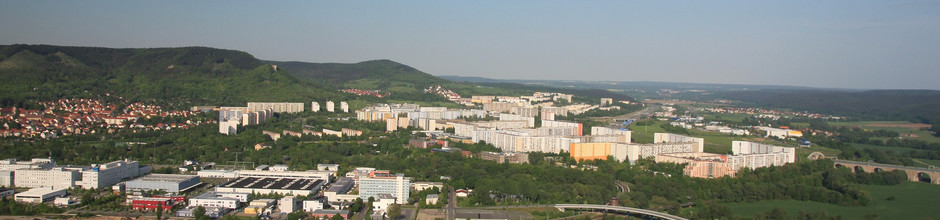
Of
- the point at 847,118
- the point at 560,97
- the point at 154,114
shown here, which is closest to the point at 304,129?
the point at 154,114

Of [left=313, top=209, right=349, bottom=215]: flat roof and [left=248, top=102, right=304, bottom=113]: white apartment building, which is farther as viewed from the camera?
[left=248, top=102, right=304, bottom=113]: white apartment building

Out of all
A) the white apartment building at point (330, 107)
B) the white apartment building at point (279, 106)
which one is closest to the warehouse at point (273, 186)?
the white apartment building at point (279, 106)

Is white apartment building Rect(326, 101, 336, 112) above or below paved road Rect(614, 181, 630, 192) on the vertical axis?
above

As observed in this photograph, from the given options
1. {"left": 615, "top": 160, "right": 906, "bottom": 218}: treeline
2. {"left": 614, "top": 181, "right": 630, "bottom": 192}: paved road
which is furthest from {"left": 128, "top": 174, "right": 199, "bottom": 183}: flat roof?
{"left": 614, "top": 181, "right": 630, "bottom": 192}: paved road

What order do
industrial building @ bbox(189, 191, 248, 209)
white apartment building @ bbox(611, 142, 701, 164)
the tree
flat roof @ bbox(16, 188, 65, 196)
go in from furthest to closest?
1. white apartment building @ bbox(611, 142, 701, 164)
2. flat roof @ bbox(16, 188, 65, 196)
3. industrial building @ bbox(189, 191, 248, 209)
4. the tree

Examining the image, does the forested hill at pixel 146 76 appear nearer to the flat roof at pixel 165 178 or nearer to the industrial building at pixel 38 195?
the flat roof at pixel 165 178

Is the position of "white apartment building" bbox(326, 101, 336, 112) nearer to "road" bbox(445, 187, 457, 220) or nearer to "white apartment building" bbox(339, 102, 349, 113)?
"white apartment building" bbox(339, 102, 349, 113)
